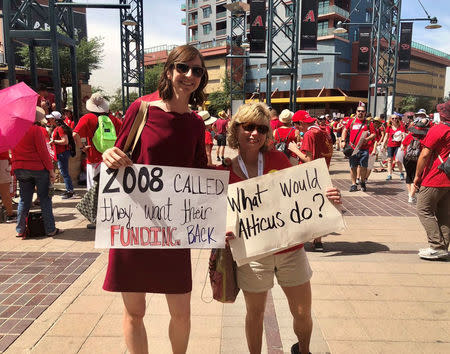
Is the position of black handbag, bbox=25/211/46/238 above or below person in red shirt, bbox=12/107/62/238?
below

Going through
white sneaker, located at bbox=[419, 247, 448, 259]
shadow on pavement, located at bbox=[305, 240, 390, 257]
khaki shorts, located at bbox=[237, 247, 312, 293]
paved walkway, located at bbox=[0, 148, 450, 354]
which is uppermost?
khaki shorts, located at bbox=[237, 247, 312, 293]

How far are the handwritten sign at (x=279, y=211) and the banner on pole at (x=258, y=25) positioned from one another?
11.7m

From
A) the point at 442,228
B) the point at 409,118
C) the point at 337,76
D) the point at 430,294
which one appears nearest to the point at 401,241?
the point at 442,228

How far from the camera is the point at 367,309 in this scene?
3.30 m

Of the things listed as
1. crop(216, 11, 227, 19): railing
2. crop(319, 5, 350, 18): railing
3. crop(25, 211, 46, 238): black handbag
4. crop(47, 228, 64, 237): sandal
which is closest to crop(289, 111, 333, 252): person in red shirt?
crop(47, 228, 64, 237): sandal

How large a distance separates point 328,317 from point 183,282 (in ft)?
5.42

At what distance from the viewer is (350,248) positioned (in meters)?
5.05

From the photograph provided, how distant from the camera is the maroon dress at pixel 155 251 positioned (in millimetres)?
1983

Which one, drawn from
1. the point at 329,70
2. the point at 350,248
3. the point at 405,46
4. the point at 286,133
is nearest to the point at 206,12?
the point at 329,70

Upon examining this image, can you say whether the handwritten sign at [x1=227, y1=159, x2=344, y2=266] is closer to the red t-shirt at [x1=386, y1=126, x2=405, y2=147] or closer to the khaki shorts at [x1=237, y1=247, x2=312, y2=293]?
the khaki shorts at [x1=237, y1=247, x2=312, y2=293]

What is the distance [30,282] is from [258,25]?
37.3 ft

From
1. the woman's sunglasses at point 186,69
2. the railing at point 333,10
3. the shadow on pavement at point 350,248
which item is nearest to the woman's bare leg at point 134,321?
the woman's sunglasses at point 186,69

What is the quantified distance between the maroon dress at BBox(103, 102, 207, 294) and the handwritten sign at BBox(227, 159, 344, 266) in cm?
33

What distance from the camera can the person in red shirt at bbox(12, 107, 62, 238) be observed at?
5.25m
